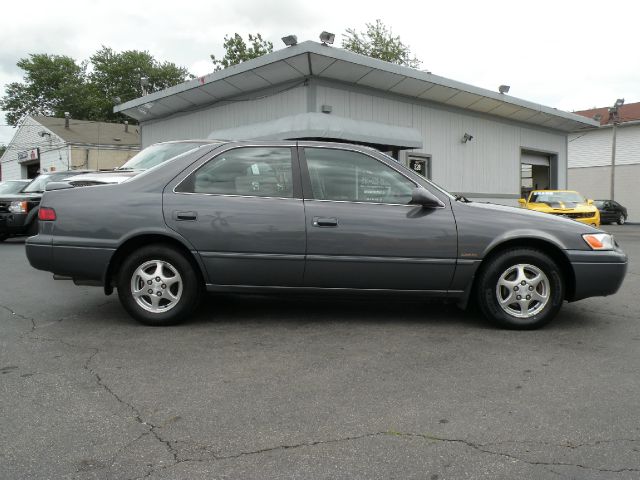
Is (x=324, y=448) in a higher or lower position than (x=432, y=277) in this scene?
lower

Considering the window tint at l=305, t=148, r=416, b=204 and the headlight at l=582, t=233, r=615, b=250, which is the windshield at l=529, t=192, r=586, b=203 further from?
the window tint at l=305, t=148, r=416, b=204

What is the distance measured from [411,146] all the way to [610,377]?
459 inches

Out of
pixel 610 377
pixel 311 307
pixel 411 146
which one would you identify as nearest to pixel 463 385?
pixel 610 377

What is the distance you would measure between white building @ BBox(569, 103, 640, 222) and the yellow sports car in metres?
19.0

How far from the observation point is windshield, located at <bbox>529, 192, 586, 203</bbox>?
55.4 feet

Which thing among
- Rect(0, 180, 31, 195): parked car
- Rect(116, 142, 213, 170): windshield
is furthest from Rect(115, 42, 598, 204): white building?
Rect(0, 180, 31, 195): parked car

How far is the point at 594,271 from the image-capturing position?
15.2 ft

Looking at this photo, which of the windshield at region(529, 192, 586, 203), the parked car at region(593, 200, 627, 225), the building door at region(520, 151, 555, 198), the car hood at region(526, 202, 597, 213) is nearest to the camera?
the car hood at region(526, 202, 597, 213)

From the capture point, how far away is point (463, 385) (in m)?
3.32

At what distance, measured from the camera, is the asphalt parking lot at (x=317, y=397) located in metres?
2.39

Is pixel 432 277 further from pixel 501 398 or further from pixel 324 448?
pixel 324 448

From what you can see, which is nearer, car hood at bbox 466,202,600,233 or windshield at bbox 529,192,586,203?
car hood at bbox 466,202,600,233

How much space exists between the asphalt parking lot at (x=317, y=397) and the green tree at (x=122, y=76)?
54842 millimetres

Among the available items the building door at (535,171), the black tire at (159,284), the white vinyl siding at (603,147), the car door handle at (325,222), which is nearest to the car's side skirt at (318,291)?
the black tire at (159,284)
